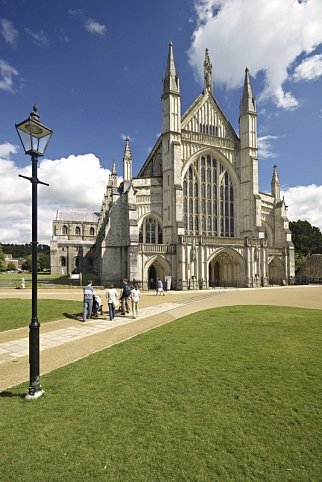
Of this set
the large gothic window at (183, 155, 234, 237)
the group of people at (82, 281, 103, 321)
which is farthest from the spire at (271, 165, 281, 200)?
the group of people at (82, 281, 103, 321)

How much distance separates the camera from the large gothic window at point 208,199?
36.6 m

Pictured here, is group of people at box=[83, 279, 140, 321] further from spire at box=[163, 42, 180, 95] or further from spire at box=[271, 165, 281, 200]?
spire at box=[271, 165, 281, 200]

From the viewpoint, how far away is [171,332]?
9828 mm

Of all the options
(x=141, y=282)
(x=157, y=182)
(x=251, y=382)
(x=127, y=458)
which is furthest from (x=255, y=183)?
(x=127, y=458)

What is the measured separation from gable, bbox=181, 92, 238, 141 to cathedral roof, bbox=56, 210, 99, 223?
150 ft

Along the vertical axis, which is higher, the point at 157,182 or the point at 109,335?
the point at 157,182

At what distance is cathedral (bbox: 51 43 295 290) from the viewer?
3241 centimetres

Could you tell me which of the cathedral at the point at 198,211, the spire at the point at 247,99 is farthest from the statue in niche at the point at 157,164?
the spire at the point at 247,99

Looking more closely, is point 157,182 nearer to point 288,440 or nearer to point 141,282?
point 141,282

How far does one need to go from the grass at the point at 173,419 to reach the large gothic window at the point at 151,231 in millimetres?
27825

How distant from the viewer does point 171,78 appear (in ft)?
113

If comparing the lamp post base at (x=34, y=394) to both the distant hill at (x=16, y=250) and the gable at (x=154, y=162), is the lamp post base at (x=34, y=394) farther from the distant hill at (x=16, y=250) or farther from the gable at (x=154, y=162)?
the distant hill at (x=16, y=250)

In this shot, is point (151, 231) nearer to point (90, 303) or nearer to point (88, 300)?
point (90, 303)

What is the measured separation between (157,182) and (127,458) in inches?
1314
